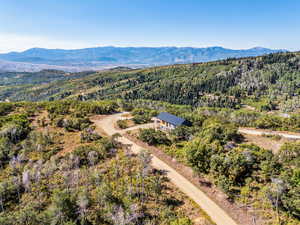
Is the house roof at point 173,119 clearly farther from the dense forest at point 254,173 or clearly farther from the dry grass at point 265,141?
the dry grass at point 265,141

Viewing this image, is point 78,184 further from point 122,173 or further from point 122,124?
point 122,124

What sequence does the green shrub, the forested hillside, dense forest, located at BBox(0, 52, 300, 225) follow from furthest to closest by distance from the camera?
the forested hillside, the green shrub, dense forest, located at BBox(0, 52, 300, 225)

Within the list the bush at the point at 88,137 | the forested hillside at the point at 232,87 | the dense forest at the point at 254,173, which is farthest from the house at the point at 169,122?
the forested hillside at the point at 232,87

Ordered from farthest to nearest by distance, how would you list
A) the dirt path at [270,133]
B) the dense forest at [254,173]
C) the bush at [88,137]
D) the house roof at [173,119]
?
the house roof at [173,119], the dirt path at [270,133], the bush at [88,137], the dense forest at [254,173]

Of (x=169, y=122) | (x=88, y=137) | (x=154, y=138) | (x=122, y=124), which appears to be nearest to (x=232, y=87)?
(x=169, y=122)

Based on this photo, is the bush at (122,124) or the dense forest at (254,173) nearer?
the dense forest at (254,173)

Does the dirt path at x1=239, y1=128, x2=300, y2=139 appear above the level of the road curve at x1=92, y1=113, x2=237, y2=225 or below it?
above

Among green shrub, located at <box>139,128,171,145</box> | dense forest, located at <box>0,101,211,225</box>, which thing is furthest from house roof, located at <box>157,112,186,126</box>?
dense forest, located at <box>0,101,211,225</box>

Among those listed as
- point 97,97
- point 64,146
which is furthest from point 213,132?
point 97,97

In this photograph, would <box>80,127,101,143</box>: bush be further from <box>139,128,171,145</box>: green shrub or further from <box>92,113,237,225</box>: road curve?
<box>139,128,171,145</box>: green shrub
